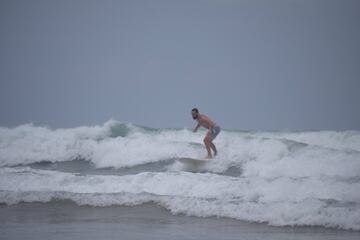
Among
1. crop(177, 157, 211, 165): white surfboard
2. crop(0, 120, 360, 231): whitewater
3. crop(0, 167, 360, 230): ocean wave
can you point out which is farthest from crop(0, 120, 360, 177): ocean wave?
crop(0, 167, 360, 230): ocean wave

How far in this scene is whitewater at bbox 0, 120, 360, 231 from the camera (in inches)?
381

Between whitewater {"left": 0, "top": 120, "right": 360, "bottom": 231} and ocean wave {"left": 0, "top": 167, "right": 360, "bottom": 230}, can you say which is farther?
whitewater {"left": 0, "top": 120, "right": 360, "bottom": 231}

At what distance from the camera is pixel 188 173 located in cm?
1248

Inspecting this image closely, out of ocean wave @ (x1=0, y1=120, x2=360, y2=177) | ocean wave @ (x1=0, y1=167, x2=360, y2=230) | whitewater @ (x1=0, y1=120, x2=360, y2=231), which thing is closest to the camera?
ocean wave @ (x1=0, y1=167, x2=360, y2=230)

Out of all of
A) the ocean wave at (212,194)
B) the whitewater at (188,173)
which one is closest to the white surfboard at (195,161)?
the whitewater at (188,173)

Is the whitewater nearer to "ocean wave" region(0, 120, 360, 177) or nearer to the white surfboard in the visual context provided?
"ocean wave" region(0, 120, 360, 177)

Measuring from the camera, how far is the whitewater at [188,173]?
9.67m

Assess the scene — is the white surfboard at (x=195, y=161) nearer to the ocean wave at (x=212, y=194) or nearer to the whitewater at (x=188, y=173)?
the whitewater at (x=188, y=173)

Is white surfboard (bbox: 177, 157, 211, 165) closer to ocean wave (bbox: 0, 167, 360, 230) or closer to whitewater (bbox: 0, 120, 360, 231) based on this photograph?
whitewater (bbox: 0, 120, 360, 231)

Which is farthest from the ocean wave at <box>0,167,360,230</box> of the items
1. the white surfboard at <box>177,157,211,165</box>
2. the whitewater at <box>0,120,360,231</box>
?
the white surfboard at <box>177,157,211,165</box>

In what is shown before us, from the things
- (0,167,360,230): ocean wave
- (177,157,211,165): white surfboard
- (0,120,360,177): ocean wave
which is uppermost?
(0,120,360,177): ocean wave

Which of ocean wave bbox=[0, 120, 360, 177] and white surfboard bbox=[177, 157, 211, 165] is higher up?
ocean wave bbox=[0, 120, 360, 177]

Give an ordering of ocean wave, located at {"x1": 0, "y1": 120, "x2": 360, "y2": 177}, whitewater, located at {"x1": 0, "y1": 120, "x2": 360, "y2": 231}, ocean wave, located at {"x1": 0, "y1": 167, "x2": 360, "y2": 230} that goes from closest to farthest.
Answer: ocean wave, located at {"x1": 0, "y1": 167, "x2": 360, "y2": 230} → whitewater, located at {"x1": 0, "y1": 120, "x2": 360, "y2": 231} → ocean wave, located at {"x1": 0, "y1": 120, "x2": 360, "y2": 177}

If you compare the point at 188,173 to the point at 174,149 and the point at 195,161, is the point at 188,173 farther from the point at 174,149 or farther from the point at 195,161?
the point at 174,149
